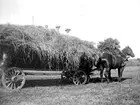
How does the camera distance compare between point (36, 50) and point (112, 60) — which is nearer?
point (36, 50)

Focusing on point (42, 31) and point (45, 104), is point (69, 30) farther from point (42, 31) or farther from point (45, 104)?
point (45, 104)

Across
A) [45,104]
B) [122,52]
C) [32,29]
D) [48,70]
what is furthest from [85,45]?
[45,104]

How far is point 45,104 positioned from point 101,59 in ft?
18.0

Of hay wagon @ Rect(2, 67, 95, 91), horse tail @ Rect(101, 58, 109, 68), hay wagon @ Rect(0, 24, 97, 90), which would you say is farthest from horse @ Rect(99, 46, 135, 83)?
hay wagon @ Rect(2, 67, 95, 91)

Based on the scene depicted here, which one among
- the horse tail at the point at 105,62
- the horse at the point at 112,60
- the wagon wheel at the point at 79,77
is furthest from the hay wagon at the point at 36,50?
the horse at the point at 112,60

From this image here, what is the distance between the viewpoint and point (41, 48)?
24.6 feet

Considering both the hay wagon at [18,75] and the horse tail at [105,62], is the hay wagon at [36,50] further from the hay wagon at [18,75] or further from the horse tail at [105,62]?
the horse tail at [105,62]

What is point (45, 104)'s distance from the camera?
17.4 feet

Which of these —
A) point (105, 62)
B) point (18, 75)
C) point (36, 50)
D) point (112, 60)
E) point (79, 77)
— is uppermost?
point (36, 50)

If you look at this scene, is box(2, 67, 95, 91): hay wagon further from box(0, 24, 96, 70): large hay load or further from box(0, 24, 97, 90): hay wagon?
box(0, 24, 96, 70): large hay load

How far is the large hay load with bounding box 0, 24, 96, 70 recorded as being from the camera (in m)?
7.06

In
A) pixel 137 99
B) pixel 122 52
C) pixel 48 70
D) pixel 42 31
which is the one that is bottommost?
pixel 137 99

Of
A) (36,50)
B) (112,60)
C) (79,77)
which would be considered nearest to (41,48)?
(36,50)

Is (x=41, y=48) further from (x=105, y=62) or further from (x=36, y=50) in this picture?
(x=105, y=62)
